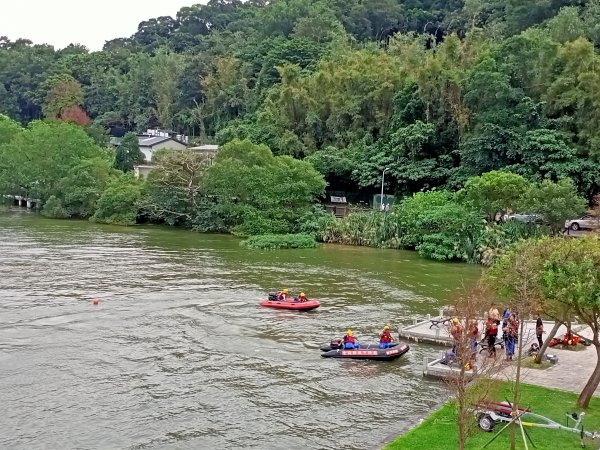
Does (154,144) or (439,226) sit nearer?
(439,226)

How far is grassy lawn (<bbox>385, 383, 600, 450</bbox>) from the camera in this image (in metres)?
15.5

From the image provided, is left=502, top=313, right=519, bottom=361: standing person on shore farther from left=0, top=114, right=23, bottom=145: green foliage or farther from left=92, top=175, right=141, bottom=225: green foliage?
left=0, top=114, right=23, bottom=145: green foliage

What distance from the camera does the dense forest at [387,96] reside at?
5459 cm

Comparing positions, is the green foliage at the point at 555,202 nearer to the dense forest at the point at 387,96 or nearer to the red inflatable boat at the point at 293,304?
the dense forest at the point at 387,96

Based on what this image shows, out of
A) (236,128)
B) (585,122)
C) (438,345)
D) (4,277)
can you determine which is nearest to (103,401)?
(438,345)

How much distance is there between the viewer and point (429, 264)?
44625 millimetres

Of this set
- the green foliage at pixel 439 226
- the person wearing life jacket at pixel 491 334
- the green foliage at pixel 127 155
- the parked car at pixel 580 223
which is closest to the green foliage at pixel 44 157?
the green foliage at pixel 127 155

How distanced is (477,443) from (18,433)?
36.3 feet

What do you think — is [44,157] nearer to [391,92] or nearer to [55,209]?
[55,209]

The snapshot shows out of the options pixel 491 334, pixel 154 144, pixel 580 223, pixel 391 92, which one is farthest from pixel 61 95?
pixel 491 334

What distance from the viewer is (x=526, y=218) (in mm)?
47688

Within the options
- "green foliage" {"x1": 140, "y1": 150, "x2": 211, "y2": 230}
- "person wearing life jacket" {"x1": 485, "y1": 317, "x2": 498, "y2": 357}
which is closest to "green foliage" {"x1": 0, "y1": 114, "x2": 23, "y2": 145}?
"green foliage" {"x1": 140, "y1": 150, "x2": 211, "y2": 230}

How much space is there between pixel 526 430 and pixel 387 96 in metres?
53.0

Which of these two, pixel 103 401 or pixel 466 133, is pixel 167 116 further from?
pixel 103 401
